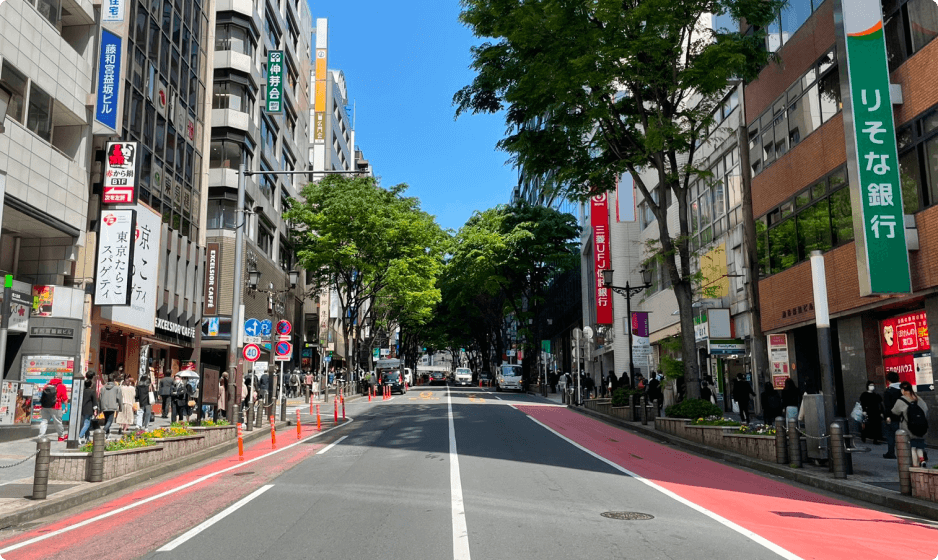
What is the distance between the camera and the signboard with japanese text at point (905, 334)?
1844 cm

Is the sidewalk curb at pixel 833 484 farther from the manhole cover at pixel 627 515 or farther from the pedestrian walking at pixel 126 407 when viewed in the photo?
the pedestrian walking at pixel 126 407

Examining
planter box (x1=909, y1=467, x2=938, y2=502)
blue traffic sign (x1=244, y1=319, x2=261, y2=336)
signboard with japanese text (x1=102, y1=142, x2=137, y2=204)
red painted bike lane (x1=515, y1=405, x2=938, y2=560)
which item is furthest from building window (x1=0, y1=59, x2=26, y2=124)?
planter box (x1=909, y1=467, x2=938, y2=502)

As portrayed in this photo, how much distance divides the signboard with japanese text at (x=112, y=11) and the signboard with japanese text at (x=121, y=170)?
14.5 ft

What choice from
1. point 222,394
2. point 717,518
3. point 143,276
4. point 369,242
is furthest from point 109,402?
point 369,242

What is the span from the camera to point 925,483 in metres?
10.2

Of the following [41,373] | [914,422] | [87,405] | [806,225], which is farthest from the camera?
[806,225]

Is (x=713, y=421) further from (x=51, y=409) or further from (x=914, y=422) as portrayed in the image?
(x=51, y=409)

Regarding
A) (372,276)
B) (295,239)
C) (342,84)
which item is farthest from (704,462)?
(342,84)

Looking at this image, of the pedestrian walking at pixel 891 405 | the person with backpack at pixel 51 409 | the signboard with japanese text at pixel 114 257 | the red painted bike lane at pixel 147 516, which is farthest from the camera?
the signboard with japanese text at pixel 114 257

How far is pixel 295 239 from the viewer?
53875 millimetres

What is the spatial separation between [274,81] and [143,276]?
22040 millimetres

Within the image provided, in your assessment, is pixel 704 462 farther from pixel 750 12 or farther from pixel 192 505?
pixel 750 12

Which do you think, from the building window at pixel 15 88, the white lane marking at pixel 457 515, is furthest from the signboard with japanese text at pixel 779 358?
the building window at pixel 15 88

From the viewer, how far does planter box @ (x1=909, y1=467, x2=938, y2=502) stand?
10047 mm
